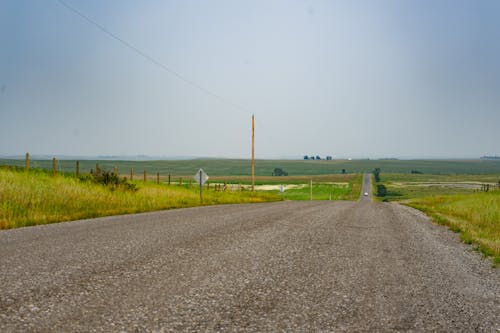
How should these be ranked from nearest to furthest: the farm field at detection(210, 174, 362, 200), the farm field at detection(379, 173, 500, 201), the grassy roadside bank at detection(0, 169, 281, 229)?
the grassy roadside bank at detection(0, 169, 281, 229)
the farm field at detection(210, 174, 362, 200)
the farm field at detection(379, 173, 500, 201)

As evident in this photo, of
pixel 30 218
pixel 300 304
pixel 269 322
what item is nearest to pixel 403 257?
pixel 300 304

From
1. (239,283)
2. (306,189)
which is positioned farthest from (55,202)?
(306,189)

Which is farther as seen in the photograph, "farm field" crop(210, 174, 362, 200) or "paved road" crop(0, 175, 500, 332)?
"farm field" crop(210, 174, 362, 200)

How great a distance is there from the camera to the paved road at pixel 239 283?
182 inches

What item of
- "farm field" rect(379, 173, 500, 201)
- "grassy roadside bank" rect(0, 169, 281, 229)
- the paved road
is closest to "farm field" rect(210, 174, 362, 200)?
"farm field" rect(379, 173, 500, 201)

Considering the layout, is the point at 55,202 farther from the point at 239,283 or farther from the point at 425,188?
the point at 425,188

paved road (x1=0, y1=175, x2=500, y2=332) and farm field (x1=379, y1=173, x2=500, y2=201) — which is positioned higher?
paved road (x1=0, y1=175, x2=500, y2=332)

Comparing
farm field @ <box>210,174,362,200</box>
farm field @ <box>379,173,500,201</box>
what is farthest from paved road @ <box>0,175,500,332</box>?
farm field @ <box>379,173,500,201</box>

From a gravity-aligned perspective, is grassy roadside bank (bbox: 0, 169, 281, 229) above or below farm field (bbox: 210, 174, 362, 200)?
above

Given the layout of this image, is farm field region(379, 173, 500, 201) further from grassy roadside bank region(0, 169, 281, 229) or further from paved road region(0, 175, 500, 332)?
paved road region(0, 175, 500, 332)

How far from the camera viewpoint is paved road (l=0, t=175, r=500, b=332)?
462cm

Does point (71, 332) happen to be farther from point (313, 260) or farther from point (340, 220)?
point (340, 220)

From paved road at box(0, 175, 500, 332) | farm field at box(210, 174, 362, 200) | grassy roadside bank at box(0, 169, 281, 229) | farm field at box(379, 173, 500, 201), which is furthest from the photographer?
farm field at box(379, 173, 500, 201)

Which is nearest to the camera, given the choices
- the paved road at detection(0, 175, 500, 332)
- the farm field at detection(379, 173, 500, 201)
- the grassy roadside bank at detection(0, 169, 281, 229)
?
the paved road at detection(0, 175, 500, 332)
